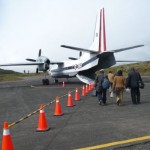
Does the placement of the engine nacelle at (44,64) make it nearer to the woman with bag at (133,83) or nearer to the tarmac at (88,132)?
the woman with bag at (133,83)

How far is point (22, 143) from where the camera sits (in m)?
8.23

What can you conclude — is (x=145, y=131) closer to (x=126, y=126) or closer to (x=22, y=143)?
(x=126, y=126)

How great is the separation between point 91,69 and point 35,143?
2640 cm

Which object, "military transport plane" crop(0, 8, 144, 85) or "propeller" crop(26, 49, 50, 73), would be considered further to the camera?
"propeller" crop(26, 49, 50, 73)

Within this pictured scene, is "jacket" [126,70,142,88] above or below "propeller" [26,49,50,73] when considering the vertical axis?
below

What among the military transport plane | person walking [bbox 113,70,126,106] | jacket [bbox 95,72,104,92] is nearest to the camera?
person walking [bbox 113,70,126,106]

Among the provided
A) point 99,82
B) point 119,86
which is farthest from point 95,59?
point 119,86

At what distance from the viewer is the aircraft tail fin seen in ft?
107

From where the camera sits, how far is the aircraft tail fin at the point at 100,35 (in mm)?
32694

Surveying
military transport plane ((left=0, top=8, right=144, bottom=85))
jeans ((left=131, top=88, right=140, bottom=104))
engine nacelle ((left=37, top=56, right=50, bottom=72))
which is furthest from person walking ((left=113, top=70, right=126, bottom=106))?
engine nacelle ((left=37, top=56, right=50, bottom=72))

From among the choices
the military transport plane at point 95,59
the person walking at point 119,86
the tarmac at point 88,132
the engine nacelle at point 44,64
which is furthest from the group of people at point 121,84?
the engine nacelle at point 44,64

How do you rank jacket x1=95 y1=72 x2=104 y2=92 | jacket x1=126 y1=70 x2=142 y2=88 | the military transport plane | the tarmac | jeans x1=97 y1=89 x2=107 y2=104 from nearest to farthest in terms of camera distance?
1. the tarmac
2. jacket x1=126 y1=70 x2=142 y2=88
3. jacket x1=95 y1=72 x2=104 y2=92
4. jeans x1=97 y1=89 x2=107 y2=104
5. the military transport plane

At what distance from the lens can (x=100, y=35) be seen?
33312 millimetres

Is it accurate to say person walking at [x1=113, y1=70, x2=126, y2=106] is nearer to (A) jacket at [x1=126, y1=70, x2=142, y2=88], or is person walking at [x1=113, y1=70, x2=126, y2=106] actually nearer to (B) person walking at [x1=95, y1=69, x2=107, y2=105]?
(A) jacket at [x1=126, y1=70, x2=142, y2=88]
